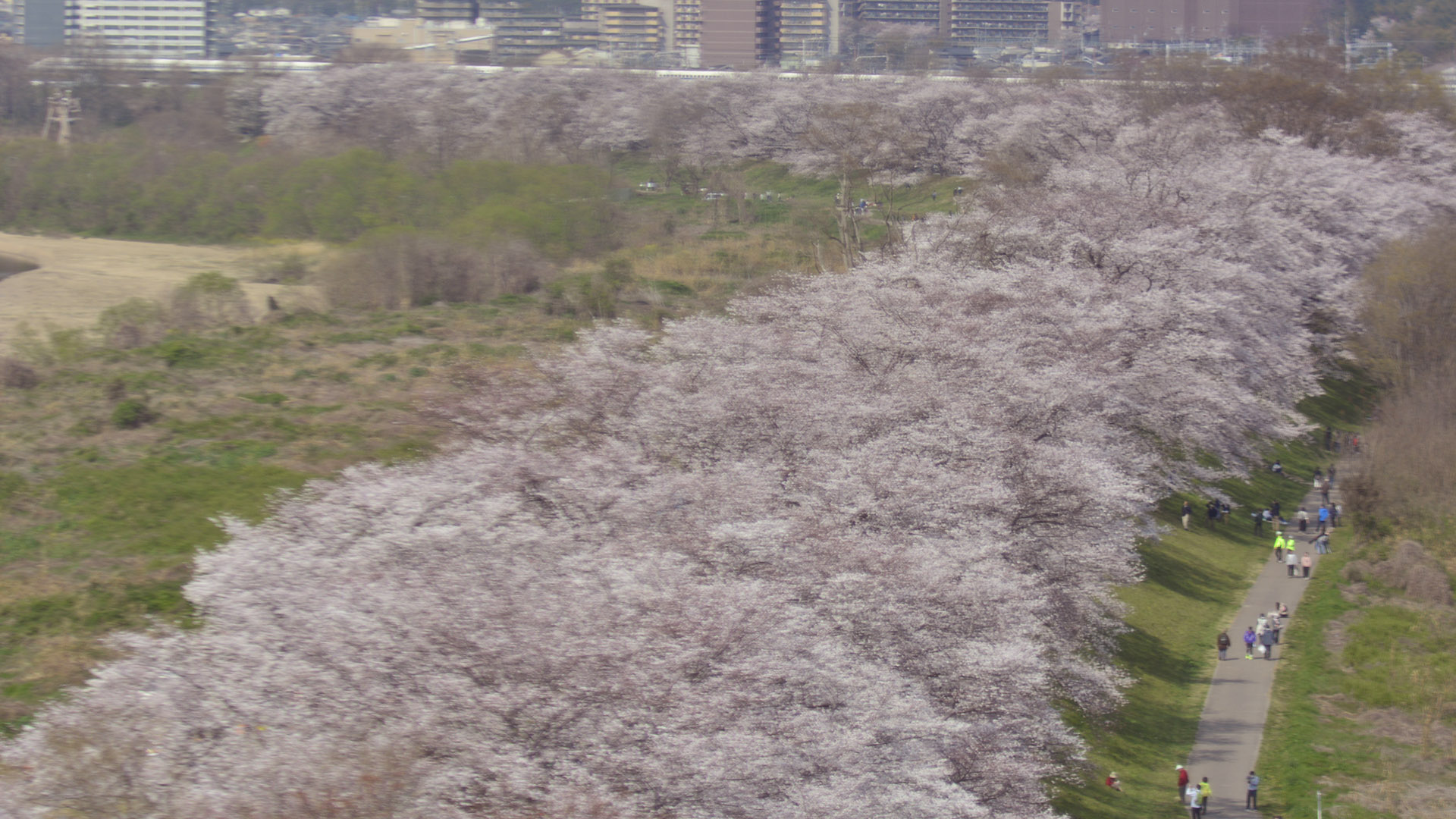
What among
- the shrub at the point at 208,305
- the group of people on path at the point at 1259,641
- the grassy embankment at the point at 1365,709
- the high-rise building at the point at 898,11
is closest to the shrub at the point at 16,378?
the shrub at the point at 208,305

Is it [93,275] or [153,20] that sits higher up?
[153,20]

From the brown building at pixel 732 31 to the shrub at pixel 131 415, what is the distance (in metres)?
110

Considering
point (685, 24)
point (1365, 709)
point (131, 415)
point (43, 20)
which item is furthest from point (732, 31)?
point (1365, 709)

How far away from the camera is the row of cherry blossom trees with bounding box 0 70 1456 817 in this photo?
44.8 ft

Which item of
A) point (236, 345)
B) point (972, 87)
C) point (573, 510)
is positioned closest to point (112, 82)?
point (972, 87)

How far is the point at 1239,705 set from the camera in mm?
24672

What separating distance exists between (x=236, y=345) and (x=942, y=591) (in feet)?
87.7

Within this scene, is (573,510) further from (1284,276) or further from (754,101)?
(754,101)

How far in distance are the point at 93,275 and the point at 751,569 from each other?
43.6 meters

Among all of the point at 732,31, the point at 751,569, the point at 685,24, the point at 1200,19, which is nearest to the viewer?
the point at 751,569

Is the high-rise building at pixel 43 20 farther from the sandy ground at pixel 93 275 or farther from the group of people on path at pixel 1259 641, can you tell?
the group of people on path at pixel 1259 641

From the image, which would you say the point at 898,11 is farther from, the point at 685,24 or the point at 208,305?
the point at 208,305

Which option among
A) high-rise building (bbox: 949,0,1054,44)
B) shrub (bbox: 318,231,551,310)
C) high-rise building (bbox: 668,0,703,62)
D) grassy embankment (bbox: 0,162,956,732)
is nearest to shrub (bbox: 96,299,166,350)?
grassy embankment (bbox: 0,162,956,732)

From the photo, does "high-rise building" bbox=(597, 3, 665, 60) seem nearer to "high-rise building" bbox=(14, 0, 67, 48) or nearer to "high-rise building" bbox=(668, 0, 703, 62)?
"high-rise building" bbox=(668, 0, 703, 62)
